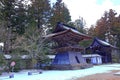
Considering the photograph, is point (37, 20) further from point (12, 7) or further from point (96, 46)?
point (96, 46)

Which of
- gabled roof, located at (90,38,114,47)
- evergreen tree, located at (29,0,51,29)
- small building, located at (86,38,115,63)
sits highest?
evergreen tree, located at (29,0,51,29)

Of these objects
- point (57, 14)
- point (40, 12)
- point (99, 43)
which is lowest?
point (99, 43)

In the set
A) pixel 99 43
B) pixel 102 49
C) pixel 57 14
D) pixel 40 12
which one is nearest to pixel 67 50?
pixel 40 12

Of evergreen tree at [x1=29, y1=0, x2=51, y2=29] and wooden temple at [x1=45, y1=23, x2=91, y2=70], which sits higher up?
evergreen tree at [x1=29, y1=0, x2=51, y2=29]

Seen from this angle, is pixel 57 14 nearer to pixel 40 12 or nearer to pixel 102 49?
pixel 40 12

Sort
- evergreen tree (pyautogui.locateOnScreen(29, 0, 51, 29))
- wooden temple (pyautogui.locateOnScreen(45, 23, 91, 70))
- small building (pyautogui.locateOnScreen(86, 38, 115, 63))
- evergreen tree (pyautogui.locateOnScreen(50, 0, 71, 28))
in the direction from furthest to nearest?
1. small building (pyautogui.locateOnScreen(86, 38, 115, 63))
2. evergreen tree (pyautogui.locateOnScreen(50, 0, 71, 28))
3. evergreen tree (pyautogui.locateOnScreen(29, 0, 51, 29))
4. wooden temple (pyautogui.locateOnScreen(45, 23, 91, 70))

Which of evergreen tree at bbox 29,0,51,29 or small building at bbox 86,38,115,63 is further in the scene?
small building at bbox 86,38,115,63

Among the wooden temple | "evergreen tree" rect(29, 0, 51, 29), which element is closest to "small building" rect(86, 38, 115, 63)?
"evergreen tree" rect(29, 0, 51, 29)

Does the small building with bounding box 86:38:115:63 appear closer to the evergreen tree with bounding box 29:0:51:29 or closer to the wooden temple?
the evergreen tree with bounding box 29:0:51:29

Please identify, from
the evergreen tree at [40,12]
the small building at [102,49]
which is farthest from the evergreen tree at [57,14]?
the small building at [102,49]

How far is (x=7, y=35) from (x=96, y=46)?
22.9 m

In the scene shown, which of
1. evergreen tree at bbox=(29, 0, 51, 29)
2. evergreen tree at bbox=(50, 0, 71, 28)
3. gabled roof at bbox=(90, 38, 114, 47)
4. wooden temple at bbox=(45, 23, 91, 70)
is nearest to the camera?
wooden temple at bbox=(45, 23, 91, 70)

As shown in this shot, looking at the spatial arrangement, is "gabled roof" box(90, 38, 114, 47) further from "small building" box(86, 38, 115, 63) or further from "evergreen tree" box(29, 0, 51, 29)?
"evergreen tree" box(29, 0, 51, 29)

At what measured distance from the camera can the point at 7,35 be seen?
27734 mm
